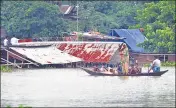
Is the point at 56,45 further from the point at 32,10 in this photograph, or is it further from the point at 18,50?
the point at 32,10

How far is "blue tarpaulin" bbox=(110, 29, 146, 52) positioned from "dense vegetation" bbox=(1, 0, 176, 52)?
673mm

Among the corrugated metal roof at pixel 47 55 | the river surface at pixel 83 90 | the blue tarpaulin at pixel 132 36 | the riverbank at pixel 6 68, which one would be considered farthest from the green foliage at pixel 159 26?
the river surface at pixel 83 90

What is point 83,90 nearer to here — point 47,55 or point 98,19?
point 47,55

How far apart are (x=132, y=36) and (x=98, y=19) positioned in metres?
7.02

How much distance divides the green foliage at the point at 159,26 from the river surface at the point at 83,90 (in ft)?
48.8

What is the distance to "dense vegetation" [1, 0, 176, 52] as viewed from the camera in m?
70.2

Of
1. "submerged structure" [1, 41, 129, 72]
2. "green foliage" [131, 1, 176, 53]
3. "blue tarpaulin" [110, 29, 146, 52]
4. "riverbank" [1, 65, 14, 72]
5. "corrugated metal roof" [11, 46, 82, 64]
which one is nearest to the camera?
"riverbank" [1, 65, 14, 72]

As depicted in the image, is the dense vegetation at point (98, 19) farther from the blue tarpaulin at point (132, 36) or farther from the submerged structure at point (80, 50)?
the submerged structure at point (80, 50)

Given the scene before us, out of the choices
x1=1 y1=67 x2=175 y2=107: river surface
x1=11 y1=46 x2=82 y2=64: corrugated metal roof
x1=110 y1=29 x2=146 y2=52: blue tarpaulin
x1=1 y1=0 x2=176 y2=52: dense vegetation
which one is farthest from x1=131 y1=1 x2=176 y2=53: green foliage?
x1=1 y1=67 x2=175 y2=107: river surface

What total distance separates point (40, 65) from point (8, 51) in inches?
91.7

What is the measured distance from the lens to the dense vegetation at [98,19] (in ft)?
230

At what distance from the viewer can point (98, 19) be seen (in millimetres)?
79250

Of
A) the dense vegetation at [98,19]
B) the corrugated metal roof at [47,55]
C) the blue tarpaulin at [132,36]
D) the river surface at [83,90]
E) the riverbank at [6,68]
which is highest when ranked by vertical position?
the dense vegetation at [98,19]

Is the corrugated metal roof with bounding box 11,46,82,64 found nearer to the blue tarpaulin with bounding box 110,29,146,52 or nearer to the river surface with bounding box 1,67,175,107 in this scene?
the river surface with bounding box 1,67,175,107
